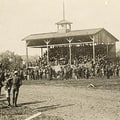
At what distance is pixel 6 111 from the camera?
1481 centimetres

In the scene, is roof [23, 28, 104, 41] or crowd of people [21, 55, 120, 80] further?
roof [23, 28, 104, 41]

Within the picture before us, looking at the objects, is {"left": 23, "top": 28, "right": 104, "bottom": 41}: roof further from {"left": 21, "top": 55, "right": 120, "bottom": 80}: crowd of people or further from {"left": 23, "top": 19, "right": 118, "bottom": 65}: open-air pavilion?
{"left": 21, "top": 55, "right": 120, "bottom": 80}: crowd of people

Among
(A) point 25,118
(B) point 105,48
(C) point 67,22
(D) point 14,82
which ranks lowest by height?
(A) point 25,118

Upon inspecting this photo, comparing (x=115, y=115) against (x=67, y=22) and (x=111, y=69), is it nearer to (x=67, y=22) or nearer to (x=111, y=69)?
(x=111, y=69)

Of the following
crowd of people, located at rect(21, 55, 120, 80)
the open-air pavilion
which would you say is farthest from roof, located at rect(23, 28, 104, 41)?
crowd of people, located at rect(21, 55, 120, 80)

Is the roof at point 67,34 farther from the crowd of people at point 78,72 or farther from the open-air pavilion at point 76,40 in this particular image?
the crowd of people at point 78,72

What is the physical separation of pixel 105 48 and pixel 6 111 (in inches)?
1303

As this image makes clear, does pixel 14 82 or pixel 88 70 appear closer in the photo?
pixel 14 82

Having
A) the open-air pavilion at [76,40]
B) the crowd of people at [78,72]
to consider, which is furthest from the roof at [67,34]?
the crowd of people at [78,72]

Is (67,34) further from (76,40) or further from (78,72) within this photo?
(78,72)

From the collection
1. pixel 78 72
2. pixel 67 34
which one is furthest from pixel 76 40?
pixel 78 72

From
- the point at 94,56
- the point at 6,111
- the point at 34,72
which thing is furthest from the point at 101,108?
the point at 94,56

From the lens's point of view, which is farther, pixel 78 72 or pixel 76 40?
pixel 76 40

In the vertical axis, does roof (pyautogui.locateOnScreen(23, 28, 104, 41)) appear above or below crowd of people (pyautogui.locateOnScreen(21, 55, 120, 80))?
above
